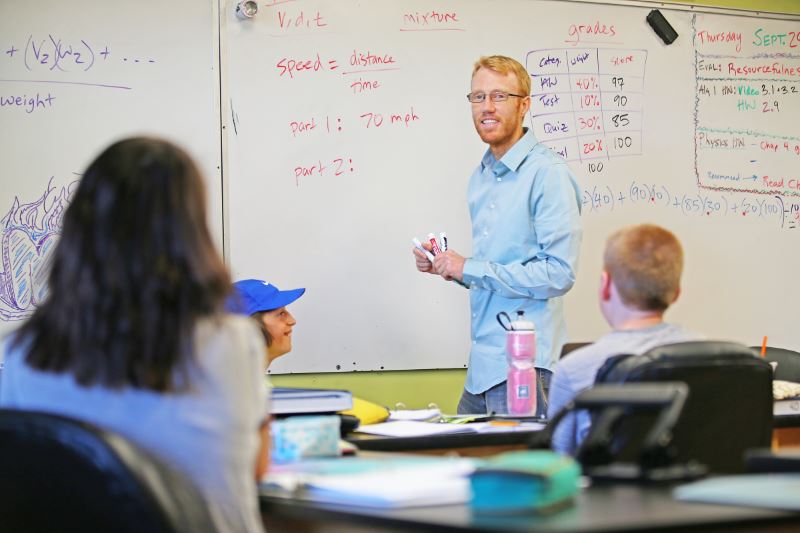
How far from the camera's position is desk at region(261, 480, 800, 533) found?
49.4 inches

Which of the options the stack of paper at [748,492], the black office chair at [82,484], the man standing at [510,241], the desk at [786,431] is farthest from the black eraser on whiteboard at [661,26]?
the black office chair at [82,484]

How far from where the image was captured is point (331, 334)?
4441 mm

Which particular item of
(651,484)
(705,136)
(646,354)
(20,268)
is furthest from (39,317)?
(705,136)

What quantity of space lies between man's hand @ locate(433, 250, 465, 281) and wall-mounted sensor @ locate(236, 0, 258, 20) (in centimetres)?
133

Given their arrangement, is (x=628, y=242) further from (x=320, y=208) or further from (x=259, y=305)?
(x=320, y=208)

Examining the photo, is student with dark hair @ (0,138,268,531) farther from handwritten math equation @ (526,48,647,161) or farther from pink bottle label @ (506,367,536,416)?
handwritten math equation @ (526,48,647,161)

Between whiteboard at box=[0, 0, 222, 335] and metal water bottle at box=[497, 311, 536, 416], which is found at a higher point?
whiteboard at box=[0, 0, 222, 335]

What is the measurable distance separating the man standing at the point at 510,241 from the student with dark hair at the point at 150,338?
2.05 m

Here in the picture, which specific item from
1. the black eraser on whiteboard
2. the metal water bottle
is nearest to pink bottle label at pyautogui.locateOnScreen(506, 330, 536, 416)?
the metal water bottle

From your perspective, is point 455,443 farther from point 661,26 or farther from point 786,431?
point 661,26

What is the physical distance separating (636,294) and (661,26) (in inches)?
116

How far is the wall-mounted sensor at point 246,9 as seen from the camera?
428 centimetres

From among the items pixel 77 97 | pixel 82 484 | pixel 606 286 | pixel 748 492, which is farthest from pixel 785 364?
pixel 82 484

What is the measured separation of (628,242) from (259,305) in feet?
4.47
